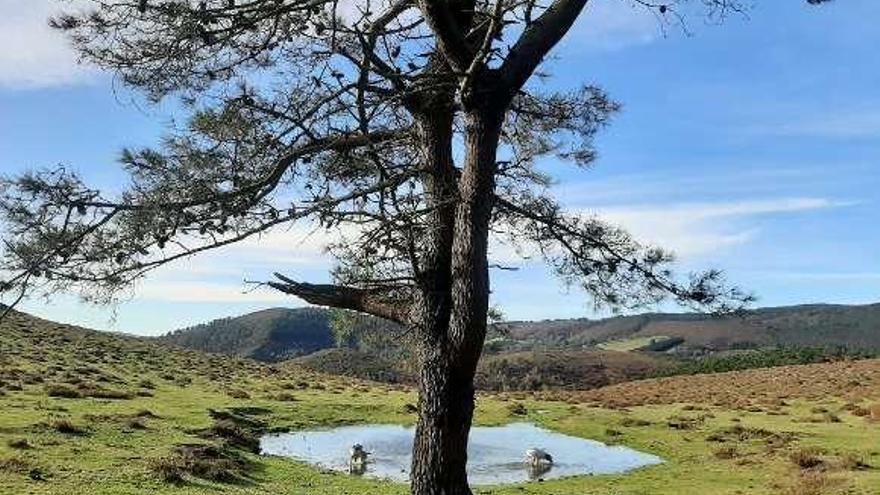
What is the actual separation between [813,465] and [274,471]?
14.6 m

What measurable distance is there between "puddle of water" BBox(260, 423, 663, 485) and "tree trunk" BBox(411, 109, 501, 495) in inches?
649

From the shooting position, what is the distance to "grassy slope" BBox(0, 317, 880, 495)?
20516 millimetres

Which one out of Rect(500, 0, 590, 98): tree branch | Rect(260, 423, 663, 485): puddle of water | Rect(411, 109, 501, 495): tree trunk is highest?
Rect(500, 0, 590, 98): tree branch

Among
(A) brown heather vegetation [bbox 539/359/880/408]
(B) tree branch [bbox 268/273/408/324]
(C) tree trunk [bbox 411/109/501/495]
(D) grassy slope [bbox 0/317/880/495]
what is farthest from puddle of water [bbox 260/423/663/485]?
(C) tree trunk [bbox 411/109/501/495]

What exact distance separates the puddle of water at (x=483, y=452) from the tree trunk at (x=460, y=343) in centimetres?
1648

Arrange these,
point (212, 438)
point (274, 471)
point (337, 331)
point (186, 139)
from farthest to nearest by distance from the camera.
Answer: point (212, 438), point (274, 471), point (337, 331), point (186, 139)

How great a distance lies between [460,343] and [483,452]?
23.6 m

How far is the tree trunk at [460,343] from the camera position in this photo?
879 cm

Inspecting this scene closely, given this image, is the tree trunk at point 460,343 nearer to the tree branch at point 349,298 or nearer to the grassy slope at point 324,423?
the tree branch at point 349,298

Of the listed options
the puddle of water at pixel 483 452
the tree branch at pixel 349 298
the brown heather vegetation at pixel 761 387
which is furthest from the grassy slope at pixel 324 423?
the tree branch at pixel 349 298

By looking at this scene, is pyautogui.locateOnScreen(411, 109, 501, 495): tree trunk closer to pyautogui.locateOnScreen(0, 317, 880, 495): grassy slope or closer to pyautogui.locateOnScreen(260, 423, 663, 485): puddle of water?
pyautogui.locateOnScreen(0, 317, 880, 495): grassy slope

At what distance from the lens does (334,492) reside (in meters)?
20.9

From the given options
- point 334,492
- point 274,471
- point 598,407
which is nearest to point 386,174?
point 334,492

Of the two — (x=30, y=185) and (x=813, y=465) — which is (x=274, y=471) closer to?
(x=813, y=465)
